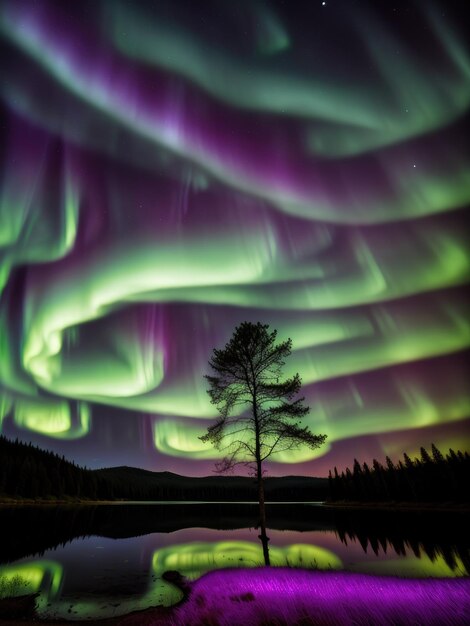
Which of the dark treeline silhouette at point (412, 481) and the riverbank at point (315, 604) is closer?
the riverbank at point (315, 604)

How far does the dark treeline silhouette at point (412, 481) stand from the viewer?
72.4 meters

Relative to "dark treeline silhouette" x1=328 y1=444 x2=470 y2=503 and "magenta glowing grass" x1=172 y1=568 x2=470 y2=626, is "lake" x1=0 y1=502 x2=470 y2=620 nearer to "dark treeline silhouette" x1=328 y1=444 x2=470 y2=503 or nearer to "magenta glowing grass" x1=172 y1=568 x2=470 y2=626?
"magenta glowing grass" x1=172 y1=568 x2=470 y2=626

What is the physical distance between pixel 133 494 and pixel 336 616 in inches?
7666

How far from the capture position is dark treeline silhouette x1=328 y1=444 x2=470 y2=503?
2849 inches

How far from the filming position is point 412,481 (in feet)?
285

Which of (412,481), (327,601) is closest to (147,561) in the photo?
(327,601)

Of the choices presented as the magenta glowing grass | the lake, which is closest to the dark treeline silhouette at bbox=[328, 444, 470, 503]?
the lake

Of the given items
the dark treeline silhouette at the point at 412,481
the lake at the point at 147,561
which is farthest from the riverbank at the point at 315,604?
the dark treeline silhouette at the point at 412,481

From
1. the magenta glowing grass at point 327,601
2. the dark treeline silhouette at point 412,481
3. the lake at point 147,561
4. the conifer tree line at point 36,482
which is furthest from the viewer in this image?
the conifer tree line at point 36,482

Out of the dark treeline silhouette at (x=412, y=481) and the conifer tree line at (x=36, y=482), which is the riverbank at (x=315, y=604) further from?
the conifer tree line at (x=36, y=482)

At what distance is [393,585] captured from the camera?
970 cm

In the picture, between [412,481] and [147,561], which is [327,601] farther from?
[412,481]

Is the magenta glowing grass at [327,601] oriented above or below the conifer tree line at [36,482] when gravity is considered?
below

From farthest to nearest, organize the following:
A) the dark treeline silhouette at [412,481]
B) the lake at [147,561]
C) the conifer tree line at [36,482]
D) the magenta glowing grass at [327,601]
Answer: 1. the conifer tree line at [36,482]
2. the dark treeline silhouette at [412,481]
3. the lake at [147,561]
4. the magenta glowing grass at [327,601]
